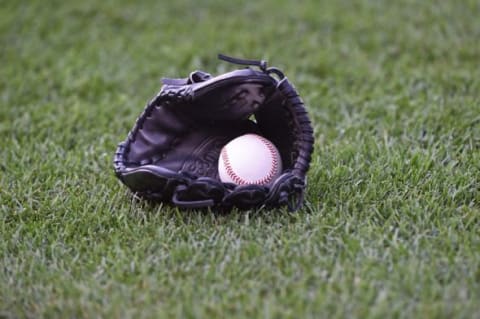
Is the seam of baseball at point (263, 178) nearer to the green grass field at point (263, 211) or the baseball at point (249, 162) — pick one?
the baseball at point (249, 162)

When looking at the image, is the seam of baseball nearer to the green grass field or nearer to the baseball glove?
the baseball glove

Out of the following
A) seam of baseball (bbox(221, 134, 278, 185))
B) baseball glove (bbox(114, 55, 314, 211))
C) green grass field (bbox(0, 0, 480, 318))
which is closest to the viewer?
green grass field (bbox(0, 0, 480, 318))

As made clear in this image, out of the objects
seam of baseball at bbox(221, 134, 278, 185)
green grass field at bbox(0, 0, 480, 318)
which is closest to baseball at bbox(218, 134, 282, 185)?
seam of baseball at bbox(221, 134, 278, 185)

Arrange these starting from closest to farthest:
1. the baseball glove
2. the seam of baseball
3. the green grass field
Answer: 1. the green grass field
2. the baseball glove
3. the seam of baseball

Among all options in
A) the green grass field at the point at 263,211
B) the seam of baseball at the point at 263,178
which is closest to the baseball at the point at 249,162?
the seam of baseball at the point at 263,178

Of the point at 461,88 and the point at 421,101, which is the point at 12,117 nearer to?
the point at 421,101

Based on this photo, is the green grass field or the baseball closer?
the green grass field

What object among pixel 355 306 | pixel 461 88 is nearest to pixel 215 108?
pixel 355 306
